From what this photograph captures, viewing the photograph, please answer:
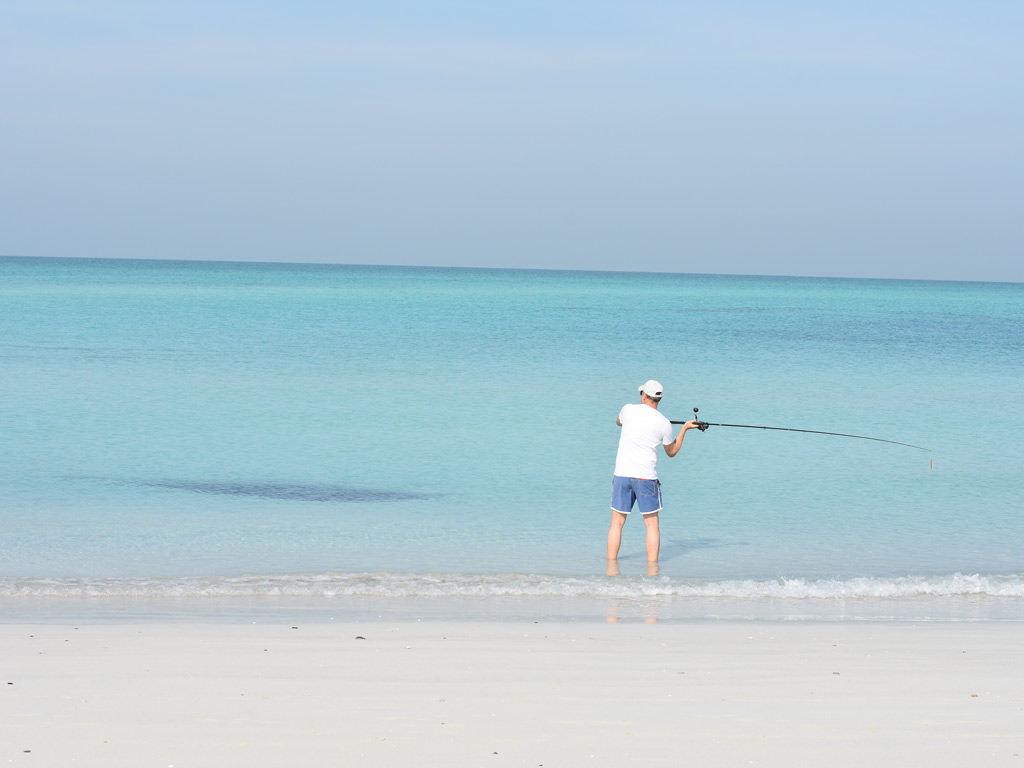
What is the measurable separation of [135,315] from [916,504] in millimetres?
32738

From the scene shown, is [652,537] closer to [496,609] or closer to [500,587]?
[500,587]

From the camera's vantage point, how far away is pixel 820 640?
5.42 meters

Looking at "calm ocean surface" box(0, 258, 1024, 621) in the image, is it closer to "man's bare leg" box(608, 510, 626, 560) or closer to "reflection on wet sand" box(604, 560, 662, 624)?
"reflection on wet sand" box(604, 560, 662, 624)

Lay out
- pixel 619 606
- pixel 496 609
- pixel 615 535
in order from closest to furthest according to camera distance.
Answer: pixel 496 609
pixel 619 606
pixel 615 535

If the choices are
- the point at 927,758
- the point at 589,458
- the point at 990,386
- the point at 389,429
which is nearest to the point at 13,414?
the point at 389,429

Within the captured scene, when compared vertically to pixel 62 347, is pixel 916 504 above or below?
below

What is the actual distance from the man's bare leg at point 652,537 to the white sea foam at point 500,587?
0.39 meters

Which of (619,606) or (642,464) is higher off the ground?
(642,464)

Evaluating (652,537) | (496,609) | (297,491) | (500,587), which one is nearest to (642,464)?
(652,537)

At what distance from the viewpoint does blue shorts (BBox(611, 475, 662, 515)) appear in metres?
7.11

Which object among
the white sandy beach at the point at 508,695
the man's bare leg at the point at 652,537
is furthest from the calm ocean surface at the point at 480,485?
the white sandy beach at the point at 508,695

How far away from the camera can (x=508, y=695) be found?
173 inches

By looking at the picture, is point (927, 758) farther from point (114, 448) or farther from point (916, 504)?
point (114, 448)

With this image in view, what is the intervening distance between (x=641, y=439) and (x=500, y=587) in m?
1.37
